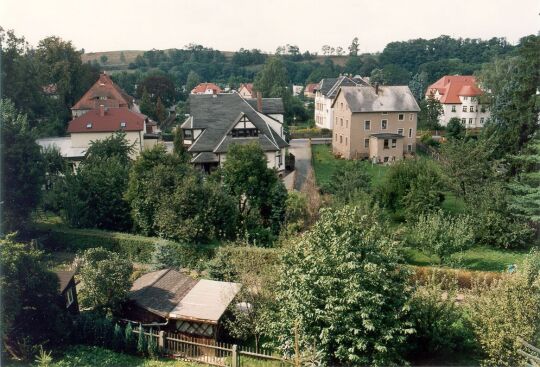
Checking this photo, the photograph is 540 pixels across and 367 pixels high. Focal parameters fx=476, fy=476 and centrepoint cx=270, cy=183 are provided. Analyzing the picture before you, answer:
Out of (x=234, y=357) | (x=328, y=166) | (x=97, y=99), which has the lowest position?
(x=234, y=357)

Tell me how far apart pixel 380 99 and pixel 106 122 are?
25.6 m

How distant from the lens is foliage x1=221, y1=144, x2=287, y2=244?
87.4 feet

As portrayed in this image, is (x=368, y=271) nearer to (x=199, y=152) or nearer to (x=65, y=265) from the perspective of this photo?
(x=65, y=265)

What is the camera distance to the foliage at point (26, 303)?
15.0 m

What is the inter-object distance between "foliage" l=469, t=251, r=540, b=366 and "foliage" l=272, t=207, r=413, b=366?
2486mm

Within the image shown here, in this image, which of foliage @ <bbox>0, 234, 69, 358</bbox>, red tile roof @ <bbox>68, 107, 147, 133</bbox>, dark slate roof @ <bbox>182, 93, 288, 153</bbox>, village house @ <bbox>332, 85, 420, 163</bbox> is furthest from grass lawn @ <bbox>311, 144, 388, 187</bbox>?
foliage @ <bbox>0, 234, 69, 358</bbox>

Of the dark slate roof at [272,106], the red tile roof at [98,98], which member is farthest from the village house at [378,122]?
the red tile roof at [98,98]

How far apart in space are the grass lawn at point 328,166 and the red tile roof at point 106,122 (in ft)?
54.0

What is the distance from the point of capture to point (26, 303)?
1565 cm

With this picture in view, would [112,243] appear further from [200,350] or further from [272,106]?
[272,106]

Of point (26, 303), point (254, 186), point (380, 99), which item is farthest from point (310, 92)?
point (26, 303)

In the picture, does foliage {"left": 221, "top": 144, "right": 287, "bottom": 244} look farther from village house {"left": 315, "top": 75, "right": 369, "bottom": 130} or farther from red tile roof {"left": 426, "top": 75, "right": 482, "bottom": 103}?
red tile roof {"left": 426, "top": 75, "right": 482, "bottom": 103}

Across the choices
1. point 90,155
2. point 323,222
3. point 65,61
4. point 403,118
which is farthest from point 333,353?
point 65,61

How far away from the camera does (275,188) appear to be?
2681 centimetres
